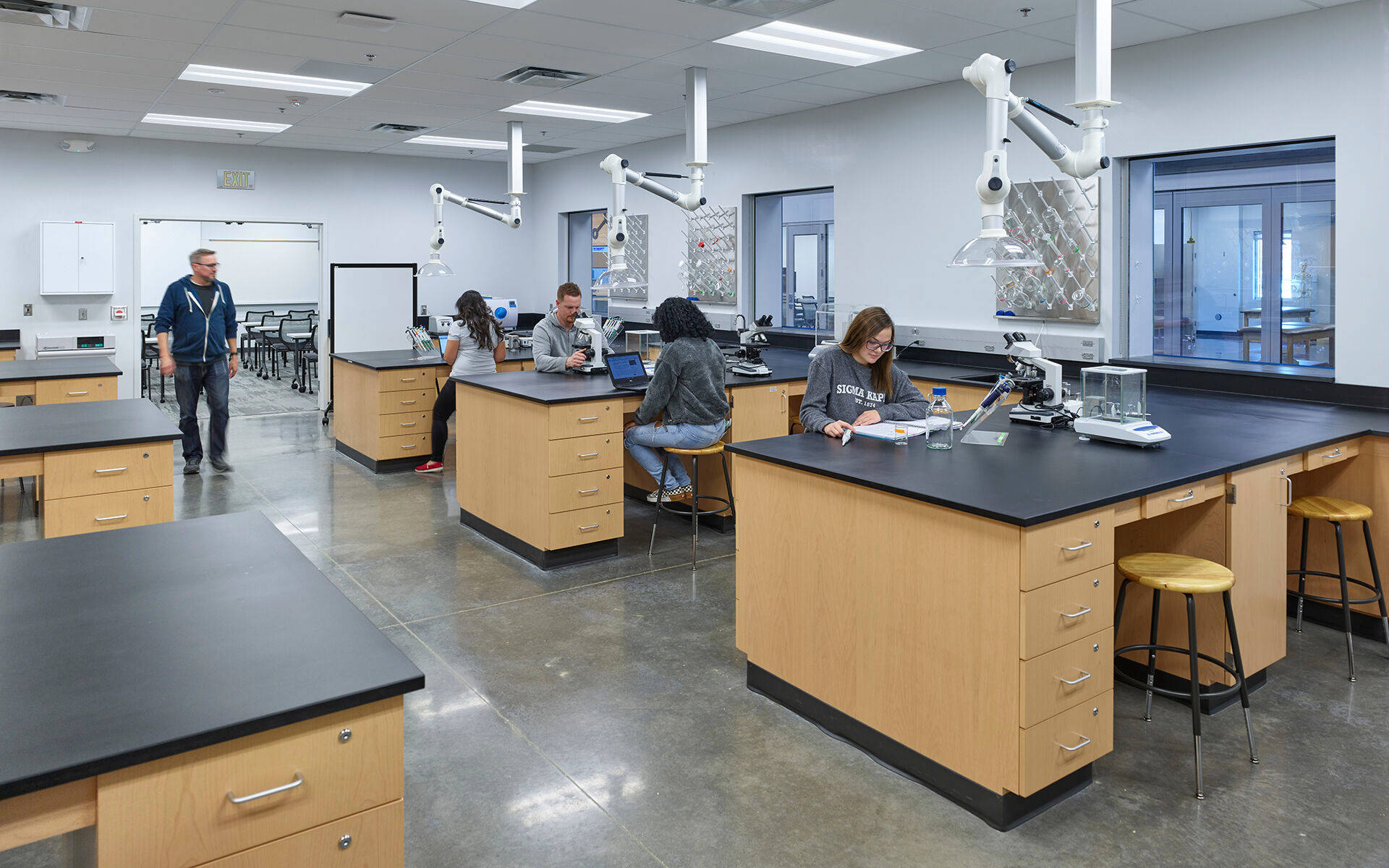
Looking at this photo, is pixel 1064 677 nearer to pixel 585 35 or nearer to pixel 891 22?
pixel 891 22

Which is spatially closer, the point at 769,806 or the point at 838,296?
the point at 769,806

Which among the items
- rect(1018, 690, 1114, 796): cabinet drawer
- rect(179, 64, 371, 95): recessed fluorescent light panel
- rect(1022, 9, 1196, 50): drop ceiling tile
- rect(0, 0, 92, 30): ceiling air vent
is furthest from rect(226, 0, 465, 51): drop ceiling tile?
rect(1018, 690, 1114, 796): cabinet drawer

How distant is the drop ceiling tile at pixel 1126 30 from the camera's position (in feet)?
14.9

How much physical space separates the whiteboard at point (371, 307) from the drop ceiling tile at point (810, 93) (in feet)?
15.9

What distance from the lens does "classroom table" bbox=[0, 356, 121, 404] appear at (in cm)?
515

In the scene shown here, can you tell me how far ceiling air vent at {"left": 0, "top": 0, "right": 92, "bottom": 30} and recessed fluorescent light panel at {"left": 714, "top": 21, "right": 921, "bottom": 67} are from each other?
9.95 feet

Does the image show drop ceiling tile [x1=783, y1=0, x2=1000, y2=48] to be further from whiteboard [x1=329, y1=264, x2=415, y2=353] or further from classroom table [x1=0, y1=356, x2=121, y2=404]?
whiteboard [x1=329, y1=264, x2=415, y2=353]

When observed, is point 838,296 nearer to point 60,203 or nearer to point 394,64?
point 394,64

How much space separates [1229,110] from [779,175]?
334cm

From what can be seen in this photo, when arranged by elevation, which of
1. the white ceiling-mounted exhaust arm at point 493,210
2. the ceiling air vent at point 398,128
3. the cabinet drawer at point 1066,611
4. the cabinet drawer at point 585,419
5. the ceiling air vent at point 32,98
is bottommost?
the cabinet drawer at point 1066,611

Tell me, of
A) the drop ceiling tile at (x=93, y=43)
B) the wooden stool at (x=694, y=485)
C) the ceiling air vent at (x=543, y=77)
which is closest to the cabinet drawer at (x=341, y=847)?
the wooden stool at (x=694, y=485)

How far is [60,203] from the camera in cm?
838

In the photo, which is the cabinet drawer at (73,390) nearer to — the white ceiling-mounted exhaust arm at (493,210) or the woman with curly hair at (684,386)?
the white ceiling-mounted exhaust arm at (493,210)

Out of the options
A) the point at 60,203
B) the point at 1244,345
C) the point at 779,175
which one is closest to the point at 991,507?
the point at 1244,345
